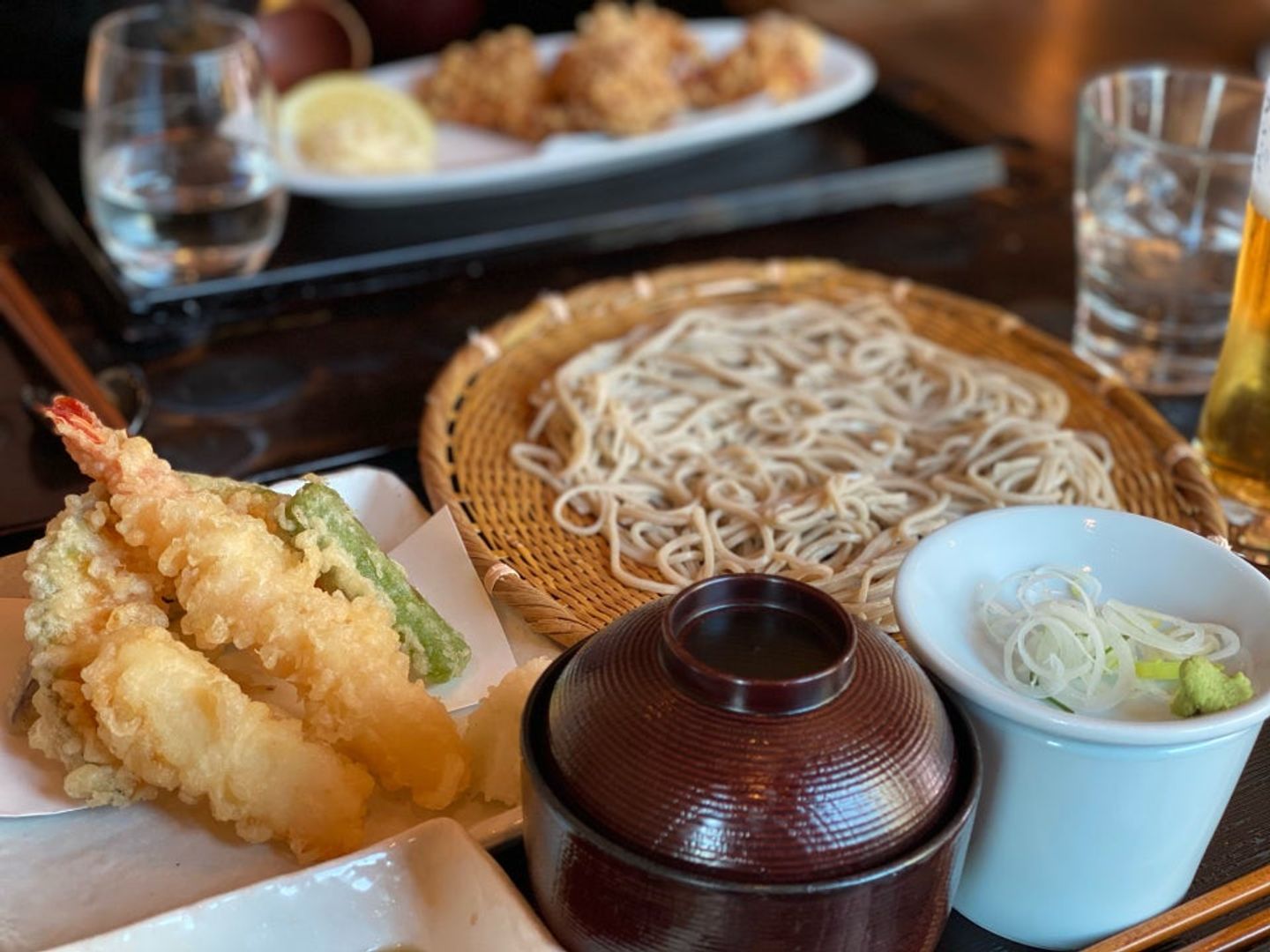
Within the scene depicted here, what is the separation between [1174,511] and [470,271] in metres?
1.21

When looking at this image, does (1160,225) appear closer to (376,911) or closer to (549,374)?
(549,374)

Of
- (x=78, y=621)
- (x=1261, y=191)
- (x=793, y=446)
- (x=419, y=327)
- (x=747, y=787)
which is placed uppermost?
(x=1261, y=191)

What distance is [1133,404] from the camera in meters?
1.89

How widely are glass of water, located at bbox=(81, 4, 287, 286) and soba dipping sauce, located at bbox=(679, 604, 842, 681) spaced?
1.39 metres

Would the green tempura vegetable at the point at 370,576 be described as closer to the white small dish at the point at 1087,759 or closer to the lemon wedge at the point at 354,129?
the white small dish at the point at 1087,759

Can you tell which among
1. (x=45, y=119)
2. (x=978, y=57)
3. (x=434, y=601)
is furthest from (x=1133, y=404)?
(x=978, y=57)

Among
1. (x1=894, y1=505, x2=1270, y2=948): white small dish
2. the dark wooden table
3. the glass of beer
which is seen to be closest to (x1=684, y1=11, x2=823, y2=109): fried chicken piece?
the dark wooden table

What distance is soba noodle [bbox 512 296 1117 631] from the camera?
1637 millimetres

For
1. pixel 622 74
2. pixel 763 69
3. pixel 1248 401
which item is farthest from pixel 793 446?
pixel 763 69

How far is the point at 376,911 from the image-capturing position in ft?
3.75

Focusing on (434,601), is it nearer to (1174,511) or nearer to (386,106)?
(1174,511)

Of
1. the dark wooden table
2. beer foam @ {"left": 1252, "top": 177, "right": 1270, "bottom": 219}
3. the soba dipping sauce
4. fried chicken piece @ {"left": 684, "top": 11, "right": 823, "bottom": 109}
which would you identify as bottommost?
the dark wooden table

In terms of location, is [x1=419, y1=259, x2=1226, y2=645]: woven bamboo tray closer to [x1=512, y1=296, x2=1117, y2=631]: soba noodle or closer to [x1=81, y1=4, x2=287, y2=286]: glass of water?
[x1=512, y1=296, x2=1117, y2=631]: soba noodle

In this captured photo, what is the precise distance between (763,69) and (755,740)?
1.98 metres
